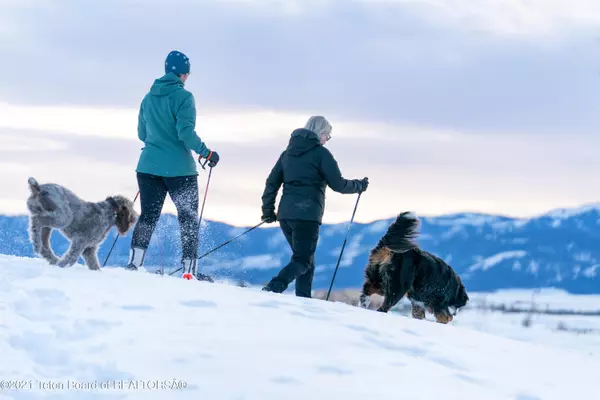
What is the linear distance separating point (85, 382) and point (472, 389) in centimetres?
265

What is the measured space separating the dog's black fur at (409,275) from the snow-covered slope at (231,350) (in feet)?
3.89

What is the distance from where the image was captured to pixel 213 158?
9.45m

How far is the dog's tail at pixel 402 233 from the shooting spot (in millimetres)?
9219

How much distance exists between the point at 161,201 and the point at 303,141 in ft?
5.81

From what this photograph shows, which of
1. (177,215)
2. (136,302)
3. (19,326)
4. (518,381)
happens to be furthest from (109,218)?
(518,381)

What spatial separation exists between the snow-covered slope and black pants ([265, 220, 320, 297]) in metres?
0.75

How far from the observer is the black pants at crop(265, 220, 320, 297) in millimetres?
8891

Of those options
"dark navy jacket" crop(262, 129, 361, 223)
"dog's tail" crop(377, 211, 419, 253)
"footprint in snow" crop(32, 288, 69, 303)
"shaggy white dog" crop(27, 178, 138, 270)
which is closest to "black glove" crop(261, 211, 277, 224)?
"dark navy jacket" crop(262, 129, 361, 223)

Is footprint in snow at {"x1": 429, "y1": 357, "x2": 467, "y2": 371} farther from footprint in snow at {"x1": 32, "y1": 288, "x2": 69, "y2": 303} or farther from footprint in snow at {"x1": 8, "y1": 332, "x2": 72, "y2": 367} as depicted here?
footprint in snow at {"x1": 32, "y1": 288, "x2": 69, "y2": 303}

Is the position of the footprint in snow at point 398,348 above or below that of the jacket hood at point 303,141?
below

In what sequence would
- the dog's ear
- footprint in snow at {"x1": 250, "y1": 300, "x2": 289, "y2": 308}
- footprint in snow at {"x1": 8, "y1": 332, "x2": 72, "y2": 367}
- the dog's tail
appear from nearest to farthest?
footprint in snow at {"x1": 8, "y1": 332, "x2": 72, "y2": 367}
footprint in snow at {"x1": 250, "y1": 300, "x2": 289, "y2": 308}
the dog's ear
the dog's tail

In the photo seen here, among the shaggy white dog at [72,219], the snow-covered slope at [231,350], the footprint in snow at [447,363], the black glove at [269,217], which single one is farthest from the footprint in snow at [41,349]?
the black glove at [269,217]

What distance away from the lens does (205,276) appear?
9688 millimetres

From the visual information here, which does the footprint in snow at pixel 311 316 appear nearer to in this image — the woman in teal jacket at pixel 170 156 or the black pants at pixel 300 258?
the black pants at pixel 300 258
